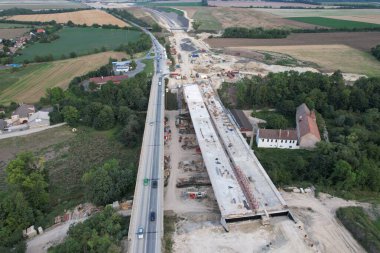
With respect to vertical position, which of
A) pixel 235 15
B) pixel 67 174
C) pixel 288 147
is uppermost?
pixel 235 15

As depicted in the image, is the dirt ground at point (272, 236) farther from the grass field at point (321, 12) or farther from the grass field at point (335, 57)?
the grass field at point (321, 12)

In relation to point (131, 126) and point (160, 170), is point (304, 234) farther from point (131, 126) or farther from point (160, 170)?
point (131, 126)

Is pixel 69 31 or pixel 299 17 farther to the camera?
pixel 299 17

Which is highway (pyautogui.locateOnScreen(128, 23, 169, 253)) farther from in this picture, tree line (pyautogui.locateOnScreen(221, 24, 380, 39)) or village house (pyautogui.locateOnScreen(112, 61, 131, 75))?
tree line (pyautogui.locateOnScreen(221, 24, 380, 39))

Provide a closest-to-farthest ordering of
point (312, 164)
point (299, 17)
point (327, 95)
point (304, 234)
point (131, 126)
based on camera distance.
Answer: point (304, 234) < point (312, 164) < point (131, 126) < point (327, 95) < point (299, 17)

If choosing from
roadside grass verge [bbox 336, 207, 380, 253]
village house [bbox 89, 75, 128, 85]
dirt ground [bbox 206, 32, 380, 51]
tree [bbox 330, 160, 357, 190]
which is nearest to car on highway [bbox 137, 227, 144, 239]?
roadside grass verge [bbox 336, 207, 380, 253]

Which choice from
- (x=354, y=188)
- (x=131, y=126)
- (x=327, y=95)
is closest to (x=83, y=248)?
(x=131, y=126)
